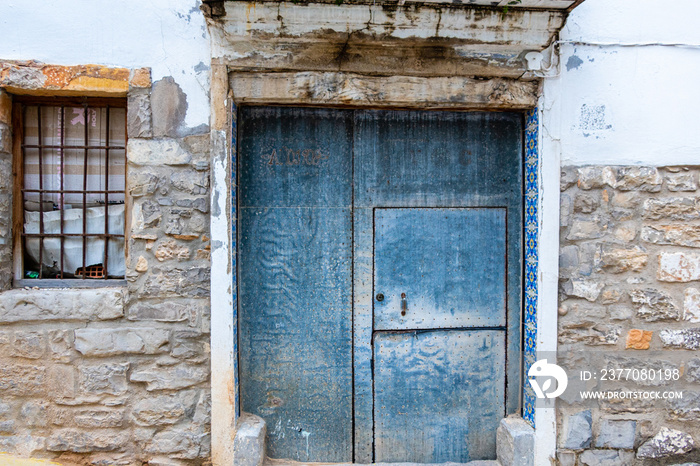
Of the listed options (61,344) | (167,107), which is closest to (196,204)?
(167,107)

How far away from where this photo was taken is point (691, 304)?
258 cm

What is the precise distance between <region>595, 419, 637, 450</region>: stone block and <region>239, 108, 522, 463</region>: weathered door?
0.46m

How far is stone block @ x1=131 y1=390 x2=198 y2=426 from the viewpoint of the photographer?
7.97 feet

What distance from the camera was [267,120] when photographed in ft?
8.59

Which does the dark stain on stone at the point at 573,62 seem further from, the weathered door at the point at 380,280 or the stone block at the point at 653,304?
the stone block at the point at 653,304

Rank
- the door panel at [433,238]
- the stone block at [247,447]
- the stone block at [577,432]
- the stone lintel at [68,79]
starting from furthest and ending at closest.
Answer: the door panel at [433,238], the stone block at [577,432], the stone block at [247,447], the stone lintel at [68,79]

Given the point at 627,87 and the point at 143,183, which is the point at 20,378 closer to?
the point at 143,183

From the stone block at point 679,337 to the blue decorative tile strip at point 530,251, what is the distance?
723 millimetres

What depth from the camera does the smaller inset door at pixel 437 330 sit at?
8.81 feet

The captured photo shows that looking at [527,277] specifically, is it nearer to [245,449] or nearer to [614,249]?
[614,249]

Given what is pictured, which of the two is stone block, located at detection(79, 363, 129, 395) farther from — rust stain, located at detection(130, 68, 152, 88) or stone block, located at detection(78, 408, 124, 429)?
rust stain, located at detection(130, 68, 152, 88)

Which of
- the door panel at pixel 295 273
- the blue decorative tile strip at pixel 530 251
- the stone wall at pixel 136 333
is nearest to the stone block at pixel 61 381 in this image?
the stone wall at pixel 136 333

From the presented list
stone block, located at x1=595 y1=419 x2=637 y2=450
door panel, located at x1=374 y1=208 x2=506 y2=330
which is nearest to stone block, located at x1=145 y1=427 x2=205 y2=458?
door panel, located at x1=374 y1=208 x2=506 y2=330

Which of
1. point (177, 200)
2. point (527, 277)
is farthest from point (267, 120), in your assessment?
point (527, 277)
